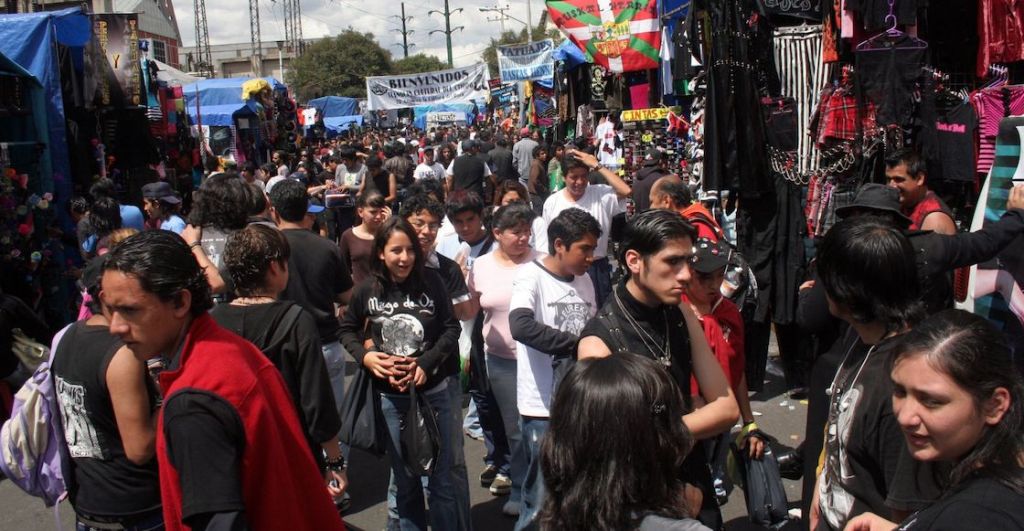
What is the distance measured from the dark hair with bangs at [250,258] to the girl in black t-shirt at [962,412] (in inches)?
89.7

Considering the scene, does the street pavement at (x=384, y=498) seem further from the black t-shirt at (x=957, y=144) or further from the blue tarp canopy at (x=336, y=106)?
the blue tarp canopy at (x=336, y=106)

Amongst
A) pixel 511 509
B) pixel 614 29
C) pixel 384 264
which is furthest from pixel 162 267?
pixel 614 29

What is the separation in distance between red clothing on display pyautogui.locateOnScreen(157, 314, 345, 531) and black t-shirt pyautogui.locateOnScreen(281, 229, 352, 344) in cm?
234

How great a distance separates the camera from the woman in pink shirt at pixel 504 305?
14.6 ft

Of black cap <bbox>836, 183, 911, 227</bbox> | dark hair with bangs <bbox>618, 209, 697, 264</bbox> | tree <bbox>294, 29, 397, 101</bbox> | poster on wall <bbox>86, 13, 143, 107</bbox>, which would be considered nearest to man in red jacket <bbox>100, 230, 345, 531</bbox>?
dark hair with bangs <bbox>618, 209, 697, 264</bbox>

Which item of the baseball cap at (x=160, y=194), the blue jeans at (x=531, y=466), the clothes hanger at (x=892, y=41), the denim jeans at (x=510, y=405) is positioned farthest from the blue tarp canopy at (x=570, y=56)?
the blue jeans at (x=531, y=466)

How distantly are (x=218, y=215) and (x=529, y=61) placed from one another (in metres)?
11.3

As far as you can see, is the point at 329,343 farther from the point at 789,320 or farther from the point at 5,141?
the point at 5,141

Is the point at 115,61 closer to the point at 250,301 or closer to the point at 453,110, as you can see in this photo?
the point at 250,301

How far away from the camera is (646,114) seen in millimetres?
9891

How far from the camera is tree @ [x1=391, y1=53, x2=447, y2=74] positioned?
2724 inches

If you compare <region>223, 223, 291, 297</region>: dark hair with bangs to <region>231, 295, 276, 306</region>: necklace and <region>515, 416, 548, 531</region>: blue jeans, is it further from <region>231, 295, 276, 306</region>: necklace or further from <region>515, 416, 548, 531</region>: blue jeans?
<region>515, 416, 548, 531</region>: blue jeans

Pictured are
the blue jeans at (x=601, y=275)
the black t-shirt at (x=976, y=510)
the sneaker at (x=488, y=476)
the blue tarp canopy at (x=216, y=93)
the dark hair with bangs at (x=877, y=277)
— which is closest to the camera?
the black t-shirt at (x=976, y=510)

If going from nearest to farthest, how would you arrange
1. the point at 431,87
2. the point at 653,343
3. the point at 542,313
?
the point at 653,343 < the point at 542,313 < the point at 431,87
